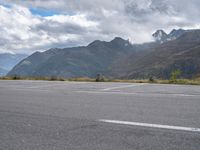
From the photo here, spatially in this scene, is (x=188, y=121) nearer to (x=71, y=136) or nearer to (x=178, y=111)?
(x=178, y=111)

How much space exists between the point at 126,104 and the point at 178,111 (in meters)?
1.97

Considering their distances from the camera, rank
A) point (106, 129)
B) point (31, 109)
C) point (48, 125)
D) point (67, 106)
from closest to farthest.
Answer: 1. point (106, 129)
2. point (48, 125)
3. point (31, 109)
4. point (67, 106)

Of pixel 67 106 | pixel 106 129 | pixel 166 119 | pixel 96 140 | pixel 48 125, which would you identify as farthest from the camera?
pixel 67 106

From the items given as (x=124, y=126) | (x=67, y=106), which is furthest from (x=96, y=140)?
(x=67, y=106)

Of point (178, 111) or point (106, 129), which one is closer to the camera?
point (106, 129)

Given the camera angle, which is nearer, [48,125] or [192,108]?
[48,125]

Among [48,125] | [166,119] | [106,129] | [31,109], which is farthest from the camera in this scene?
[31,109]

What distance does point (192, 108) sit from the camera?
28.5 feet

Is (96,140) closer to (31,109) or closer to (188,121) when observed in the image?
(188,121)

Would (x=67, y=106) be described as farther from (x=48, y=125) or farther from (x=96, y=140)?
(x=96, y=140)

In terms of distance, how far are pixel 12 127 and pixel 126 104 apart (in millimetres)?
4163

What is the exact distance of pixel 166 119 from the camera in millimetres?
7062

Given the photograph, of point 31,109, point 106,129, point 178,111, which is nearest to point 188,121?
point 178,111

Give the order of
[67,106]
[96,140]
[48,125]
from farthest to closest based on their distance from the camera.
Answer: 1. [67,106]
2. [48,125]
3. [96,140]
